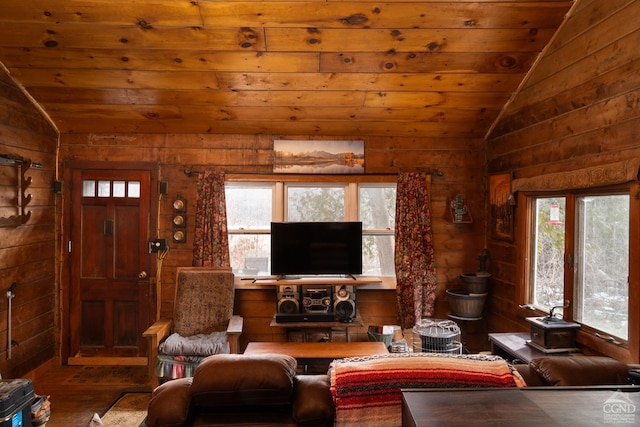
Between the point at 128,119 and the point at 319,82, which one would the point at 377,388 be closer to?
the point at 319,82

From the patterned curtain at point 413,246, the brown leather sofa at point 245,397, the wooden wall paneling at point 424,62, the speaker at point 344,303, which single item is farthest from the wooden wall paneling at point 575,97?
the speaker at point 344,303

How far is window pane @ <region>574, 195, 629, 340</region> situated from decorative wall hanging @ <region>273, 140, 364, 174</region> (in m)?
2.04

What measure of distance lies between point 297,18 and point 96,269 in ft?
10.2

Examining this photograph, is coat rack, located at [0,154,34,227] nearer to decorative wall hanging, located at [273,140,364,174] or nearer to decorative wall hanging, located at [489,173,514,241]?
decorative wall hanging, located at [273,140,364,174]

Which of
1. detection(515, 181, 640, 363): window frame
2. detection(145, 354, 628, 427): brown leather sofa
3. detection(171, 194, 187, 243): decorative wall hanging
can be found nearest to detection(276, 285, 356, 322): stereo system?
detection(171, 194, 187, 243): decorative wall hanging

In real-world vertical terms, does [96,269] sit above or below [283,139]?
below

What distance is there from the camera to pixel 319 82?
3381 millimetres

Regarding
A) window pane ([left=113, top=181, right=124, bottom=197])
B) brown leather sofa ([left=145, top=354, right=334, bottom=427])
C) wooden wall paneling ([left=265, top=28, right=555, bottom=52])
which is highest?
wooden wall paneling ([left=265, top=28, right=555, bottom=52])

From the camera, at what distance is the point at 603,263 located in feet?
8.53

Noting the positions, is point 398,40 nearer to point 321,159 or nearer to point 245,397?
point 321,159

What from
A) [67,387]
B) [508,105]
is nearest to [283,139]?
[508,105]

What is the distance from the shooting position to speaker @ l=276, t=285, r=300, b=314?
3.77m

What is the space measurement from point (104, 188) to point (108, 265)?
781mm

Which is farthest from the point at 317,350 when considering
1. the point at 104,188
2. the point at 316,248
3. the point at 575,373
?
the point at 104,188
